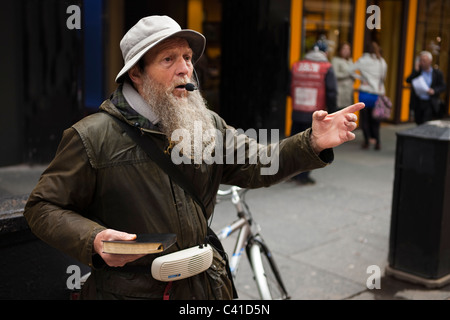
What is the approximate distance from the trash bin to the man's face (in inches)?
118

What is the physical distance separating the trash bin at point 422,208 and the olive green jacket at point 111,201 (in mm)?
2640

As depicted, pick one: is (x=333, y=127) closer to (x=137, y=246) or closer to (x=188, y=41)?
(x=188, y=41)

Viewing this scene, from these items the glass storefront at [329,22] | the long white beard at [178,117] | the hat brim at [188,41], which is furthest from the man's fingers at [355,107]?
the glass storefront at [329,22]

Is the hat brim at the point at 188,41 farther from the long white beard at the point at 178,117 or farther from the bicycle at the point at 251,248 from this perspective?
the bicycle at the point at 251,248

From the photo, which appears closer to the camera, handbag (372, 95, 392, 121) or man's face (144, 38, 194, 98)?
man's face (144, 38, 194, 98)

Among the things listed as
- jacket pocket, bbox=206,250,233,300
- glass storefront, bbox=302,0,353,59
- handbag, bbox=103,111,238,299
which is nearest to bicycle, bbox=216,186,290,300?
jacket pocket, bbox=206,250,233,300

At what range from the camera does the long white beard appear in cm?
243

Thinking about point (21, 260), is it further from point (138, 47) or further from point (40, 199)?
point (138, 47)

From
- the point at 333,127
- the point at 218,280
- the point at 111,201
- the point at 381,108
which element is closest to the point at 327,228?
the point at 218,280

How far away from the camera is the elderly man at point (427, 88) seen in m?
11.1

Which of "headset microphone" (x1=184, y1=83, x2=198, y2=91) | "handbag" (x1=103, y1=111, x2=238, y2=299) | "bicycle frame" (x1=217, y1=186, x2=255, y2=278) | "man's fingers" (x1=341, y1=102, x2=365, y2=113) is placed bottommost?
"bicycle frame" (x1=217, y1=186, x2=255, y2=278)

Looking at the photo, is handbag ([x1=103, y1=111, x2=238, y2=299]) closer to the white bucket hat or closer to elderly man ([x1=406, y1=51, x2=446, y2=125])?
the white bucket hat

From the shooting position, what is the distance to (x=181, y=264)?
2312 mm

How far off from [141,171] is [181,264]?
16.1 inches
